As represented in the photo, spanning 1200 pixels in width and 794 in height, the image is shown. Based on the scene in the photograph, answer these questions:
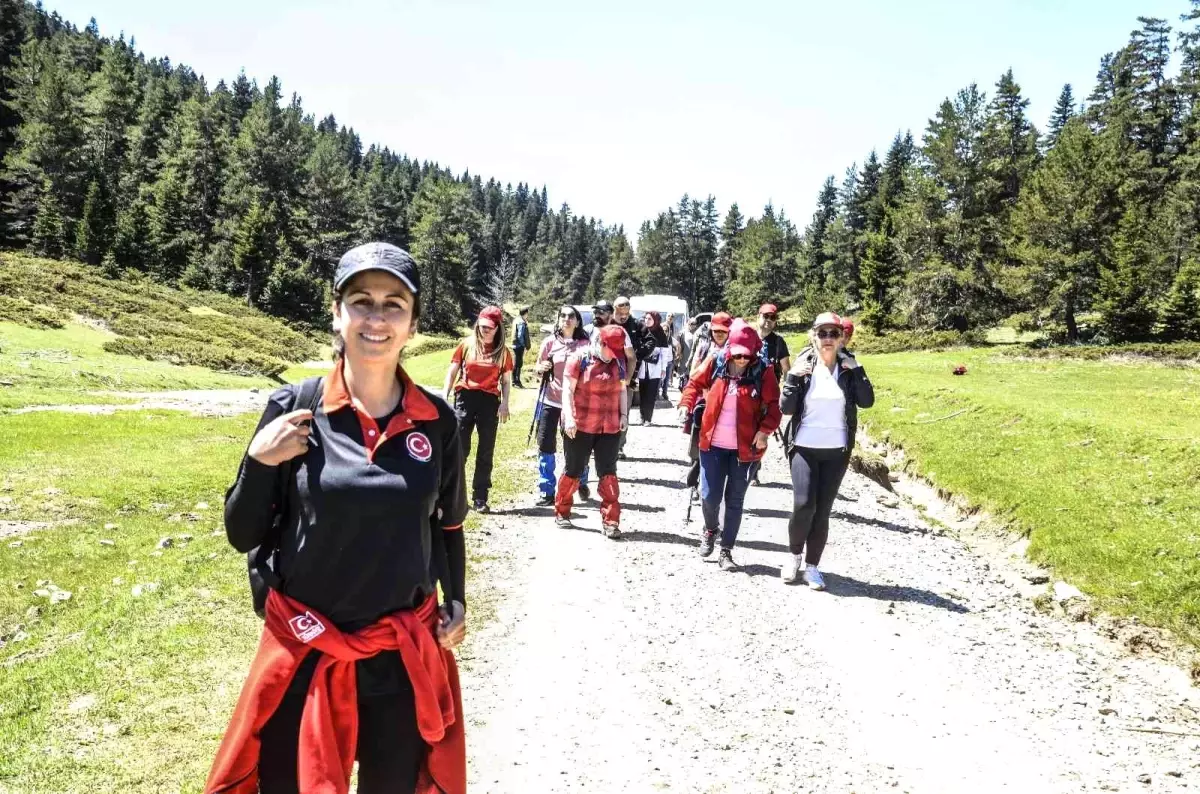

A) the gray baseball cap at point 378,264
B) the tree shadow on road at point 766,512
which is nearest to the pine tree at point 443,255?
the tree shadow on road at point 766,512

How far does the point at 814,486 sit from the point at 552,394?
449 cm

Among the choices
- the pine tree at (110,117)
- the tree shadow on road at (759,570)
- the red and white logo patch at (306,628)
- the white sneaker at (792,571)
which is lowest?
the tree shadow on road at (759,570)

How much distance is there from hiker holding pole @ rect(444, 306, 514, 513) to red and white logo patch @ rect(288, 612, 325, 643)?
7.28 metres

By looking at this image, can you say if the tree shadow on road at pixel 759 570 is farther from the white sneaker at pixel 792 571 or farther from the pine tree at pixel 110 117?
the pine tree at pixel 110 117

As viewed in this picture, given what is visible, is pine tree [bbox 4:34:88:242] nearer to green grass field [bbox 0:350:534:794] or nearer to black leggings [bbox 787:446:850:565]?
green grass field [bbox 0:350:534:794]

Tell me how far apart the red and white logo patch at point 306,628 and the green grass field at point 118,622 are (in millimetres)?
2568

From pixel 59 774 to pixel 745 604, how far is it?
5400mm

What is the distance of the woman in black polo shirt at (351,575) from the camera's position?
96.7 inches

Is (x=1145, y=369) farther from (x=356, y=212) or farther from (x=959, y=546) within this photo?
(x=356, y=212)

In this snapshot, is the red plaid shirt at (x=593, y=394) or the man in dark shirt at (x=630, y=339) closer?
the red plaid shirt at (x=593, y=394)

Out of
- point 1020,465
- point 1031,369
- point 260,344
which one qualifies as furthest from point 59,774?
point 260,344

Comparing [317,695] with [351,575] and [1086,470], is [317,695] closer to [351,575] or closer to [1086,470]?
[351,575]

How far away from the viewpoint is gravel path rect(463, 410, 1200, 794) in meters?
4.94

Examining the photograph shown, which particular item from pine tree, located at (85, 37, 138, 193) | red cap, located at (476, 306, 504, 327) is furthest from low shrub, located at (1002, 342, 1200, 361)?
pine tree, located at (85, 37, 138, 193)
